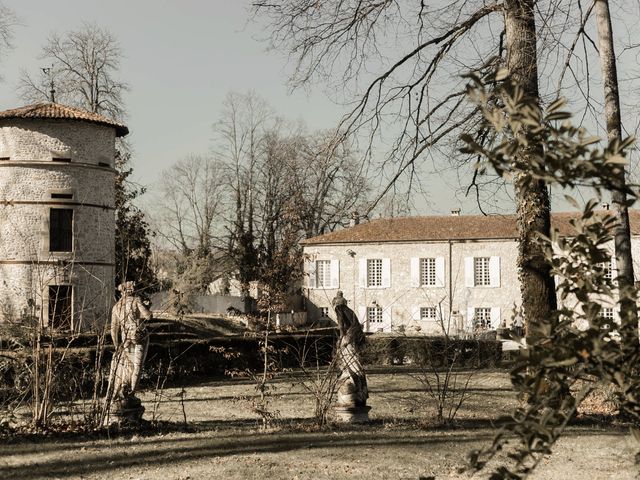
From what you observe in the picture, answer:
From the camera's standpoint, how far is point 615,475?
7418 millimetres

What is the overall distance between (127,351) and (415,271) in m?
30.0

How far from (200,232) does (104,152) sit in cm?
1895

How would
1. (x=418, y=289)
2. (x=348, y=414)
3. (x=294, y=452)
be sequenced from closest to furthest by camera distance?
(x=294, y=452), (x=348, y=414), (x=418, y=289)

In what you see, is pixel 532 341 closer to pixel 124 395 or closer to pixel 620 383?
pixel 620 383

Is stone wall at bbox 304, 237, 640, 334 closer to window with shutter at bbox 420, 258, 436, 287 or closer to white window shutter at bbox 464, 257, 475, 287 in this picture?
white window shutter at bbox 464, 257, 475, 287

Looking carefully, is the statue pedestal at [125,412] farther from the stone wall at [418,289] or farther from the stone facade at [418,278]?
the stone wall at [418,289]

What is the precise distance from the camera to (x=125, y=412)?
10062 mm

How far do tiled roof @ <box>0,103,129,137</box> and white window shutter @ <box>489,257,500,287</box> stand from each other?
60.8ft

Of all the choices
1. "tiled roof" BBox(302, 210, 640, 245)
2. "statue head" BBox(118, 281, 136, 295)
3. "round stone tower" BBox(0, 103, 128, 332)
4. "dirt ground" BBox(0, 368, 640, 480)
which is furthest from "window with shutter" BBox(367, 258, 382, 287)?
"statue head" BBox(118, 281, 136, 295)

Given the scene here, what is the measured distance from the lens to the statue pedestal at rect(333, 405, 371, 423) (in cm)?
1072

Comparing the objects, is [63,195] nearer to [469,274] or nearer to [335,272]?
[335,272]

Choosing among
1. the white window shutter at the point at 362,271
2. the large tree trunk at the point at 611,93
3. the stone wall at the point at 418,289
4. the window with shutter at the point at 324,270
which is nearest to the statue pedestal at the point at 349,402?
the large tree trunk at the point at 611,93

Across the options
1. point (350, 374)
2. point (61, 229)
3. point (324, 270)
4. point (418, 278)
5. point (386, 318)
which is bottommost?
point (350, 374)

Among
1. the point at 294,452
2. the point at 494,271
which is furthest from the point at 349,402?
the point at 494,271
